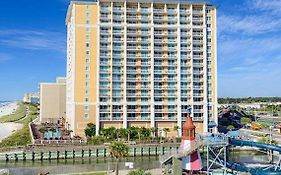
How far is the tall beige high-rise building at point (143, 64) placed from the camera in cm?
11056

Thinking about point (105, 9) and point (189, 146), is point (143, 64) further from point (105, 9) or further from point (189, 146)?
point (189, 146)

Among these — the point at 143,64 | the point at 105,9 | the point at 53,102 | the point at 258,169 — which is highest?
the point at 105,9

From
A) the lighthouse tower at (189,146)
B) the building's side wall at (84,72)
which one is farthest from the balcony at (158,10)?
the lighthouse tower at (189,146)

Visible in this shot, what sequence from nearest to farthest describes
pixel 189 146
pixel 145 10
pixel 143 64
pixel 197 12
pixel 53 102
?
pixel 189 146, pixel 143 64, pixel 145 10, pixel 197 12, pixel 53 102

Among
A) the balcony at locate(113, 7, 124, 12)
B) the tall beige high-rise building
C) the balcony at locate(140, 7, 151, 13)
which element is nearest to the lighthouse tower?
the tall beige high-rise building

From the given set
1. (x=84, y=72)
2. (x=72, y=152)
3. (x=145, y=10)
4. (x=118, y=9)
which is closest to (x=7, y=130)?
(x=84, y=72)

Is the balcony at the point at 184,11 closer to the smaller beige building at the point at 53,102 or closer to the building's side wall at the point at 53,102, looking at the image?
the smaller beige building at the point at 53,102

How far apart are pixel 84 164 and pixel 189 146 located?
1110 inches

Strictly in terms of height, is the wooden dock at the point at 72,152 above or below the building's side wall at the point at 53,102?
below

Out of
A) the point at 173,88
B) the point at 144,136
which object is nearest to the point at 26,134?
the point at 144,136

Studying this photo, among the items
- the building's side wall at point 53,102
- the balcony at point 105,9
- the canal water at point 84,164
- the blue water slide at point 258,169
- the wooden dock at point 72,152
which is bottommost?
the canal water at point 84,164

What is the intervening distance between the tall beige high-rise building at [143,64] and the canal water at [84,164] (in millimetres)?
23615

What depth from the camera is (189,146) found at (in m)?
60.2

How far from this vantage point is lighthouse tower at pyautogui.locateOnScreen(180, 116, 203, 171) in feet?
198
